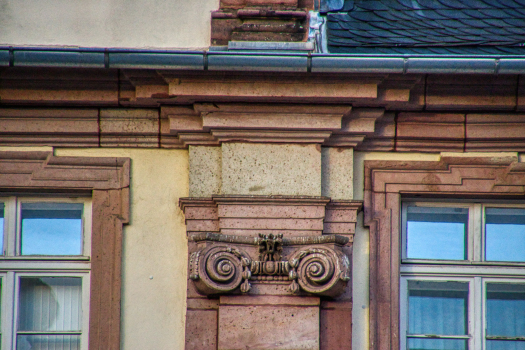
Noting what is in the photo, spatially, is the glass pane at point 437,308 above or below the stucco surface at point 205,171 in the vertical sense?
below

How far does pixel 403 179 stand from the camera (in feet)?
16.2

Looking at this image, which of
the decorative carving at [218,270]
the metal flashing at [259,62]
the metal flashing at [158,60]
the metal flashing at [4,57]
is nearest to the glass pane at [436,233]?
the decorative carving at [218,270]

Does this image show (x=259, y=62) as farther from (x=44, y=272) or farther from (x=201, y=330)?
(x=44, y=272)

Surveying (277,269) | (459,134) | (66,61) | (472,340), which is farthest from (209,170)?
(472,340)

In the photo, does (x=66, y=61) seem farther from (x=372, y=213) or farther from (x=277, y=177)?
(x=372, y=213)

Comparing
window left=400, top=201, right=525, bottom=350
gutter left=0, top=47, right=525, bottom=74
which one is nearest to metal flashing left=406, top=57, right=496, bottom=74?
gutter left=0, top=47, right=525, bottom=74

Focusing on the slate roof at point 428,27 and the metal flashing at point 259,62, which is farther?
the slate roof at point 428,27

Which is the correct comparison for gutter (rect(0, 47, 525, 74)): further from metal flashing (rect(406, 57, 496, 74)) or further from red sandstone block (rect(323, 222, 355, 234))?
red sandstone block (rect(323, 222, 355, 234))

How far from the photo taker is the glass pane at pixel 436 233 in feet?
16.5

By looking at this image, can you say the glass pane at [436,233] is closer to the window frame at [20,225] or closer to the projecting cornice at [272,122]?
the projecting cornice at [272,122]

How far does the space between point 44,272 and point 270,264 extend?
4.73ft

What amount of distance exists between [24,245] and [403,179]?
7.92 feet

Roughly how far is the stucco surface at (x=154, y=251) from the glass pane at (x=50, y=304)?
1.18 feet

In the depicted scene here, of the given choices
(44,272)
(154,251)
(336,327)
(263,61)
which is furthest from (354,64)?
(44,272)
